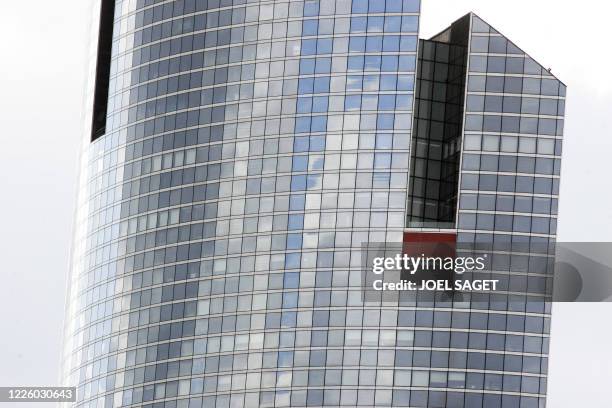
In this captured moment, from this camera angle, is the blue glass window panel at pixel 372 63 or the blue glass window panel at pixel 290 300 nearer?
the blue glass window panel at pixel 290 300

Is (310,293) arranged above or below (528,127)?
below

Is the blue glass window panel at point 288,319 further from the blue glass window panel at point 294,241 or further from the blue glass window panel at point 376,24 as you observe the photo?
the blue glass window panel at point 376,24

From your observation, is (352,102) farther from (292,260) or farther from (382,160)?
(292,260)

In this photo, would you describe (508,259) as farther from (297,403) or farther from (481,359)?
(297,403)

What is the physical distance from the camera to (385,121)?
19750 centimetres

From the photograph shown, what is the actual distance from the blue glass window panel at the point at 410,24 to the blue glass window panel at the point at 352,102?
786cm

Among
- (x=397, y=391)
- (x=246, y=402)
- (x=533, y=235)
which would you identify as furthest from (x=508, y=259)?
(x=246, y=402)

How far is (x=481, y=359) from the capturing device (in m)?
190

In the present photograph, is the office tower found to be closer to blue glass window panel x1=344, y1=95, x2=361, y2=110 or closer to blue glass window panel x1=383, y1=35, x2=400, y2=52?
blue glass window panel x1=383, y1=35, x2=400, y2=52

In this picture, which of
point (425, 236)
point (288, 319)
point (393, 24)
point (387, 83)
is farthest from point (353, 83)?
point (288, 319)

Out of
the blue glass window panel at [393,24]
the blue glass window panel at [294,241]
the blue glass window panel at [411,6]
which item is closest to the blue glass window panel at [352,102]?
the blue glass window panel at [393,24]

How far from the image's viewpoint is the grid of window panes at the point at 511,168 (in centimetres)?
19012

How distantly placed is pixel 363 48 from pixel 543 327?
105 feet

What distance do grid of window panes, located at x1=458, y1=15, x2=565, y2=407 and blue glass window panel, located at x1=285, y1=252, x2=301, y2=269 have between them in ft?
53.4
